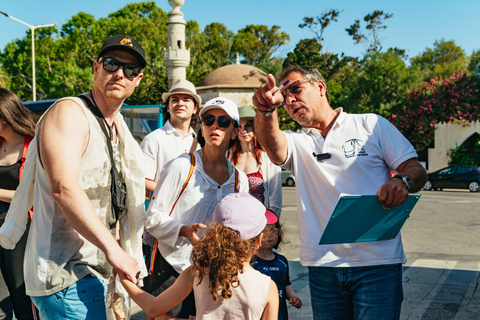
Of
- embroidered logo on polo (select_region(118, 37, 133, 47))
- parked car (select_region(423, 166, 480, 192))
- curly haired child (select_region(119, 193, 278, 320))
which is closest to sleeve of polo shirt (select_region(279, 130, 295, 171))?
curly haired child (select_region(119, 193, 278, 320))

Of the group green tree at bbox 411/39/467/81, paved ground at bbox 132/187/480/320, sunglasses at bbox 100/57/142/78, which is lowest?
paved ground at bbox 132/187/480/320

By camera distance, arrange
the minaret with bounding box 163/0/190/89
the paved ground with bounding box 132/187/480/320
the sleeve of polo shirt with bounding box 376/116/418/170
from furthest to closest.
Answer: the minaret with bounding box 163/0/190/89
the paved ground with bounding box 132/187/480/320
the sleeve of polo shirt with bounding box 376/116/418/170

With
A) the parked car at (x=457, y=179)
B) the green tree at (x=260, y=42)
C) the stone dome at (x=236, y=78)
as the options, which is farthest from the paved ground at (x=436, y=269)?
the green tree at (x=260, y=42)

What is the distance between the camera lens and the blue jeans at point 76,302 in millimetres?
2205

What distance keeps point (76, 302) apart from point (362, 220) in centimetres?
148

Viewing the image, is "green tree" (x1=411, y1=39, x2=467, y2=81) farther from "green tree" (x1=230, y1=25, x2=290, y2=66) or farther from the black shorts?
the black shorts

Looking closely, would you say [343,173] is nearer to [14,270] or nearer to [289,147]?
[289,147]

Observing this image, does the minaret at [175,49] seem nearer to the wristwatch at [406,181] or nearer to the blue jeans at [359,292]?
the blue jeans at [359,292]

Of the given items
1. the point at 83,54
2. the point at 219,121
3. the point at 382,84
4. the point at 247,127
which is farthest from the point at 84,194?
the point at 83,54

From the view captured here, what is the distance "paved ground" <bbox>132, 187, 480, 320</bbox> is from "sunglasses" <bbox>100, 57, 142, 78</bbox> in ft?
10.7

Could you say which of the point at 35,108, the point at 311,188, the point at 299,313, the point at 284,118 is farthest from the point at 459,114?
the point at 311,188

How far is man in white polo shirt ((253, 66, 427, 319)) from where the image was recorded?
2.65 metres

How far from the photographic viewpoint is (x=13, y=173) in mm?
3477

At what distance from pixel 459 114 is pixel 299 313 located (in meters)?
29.9
